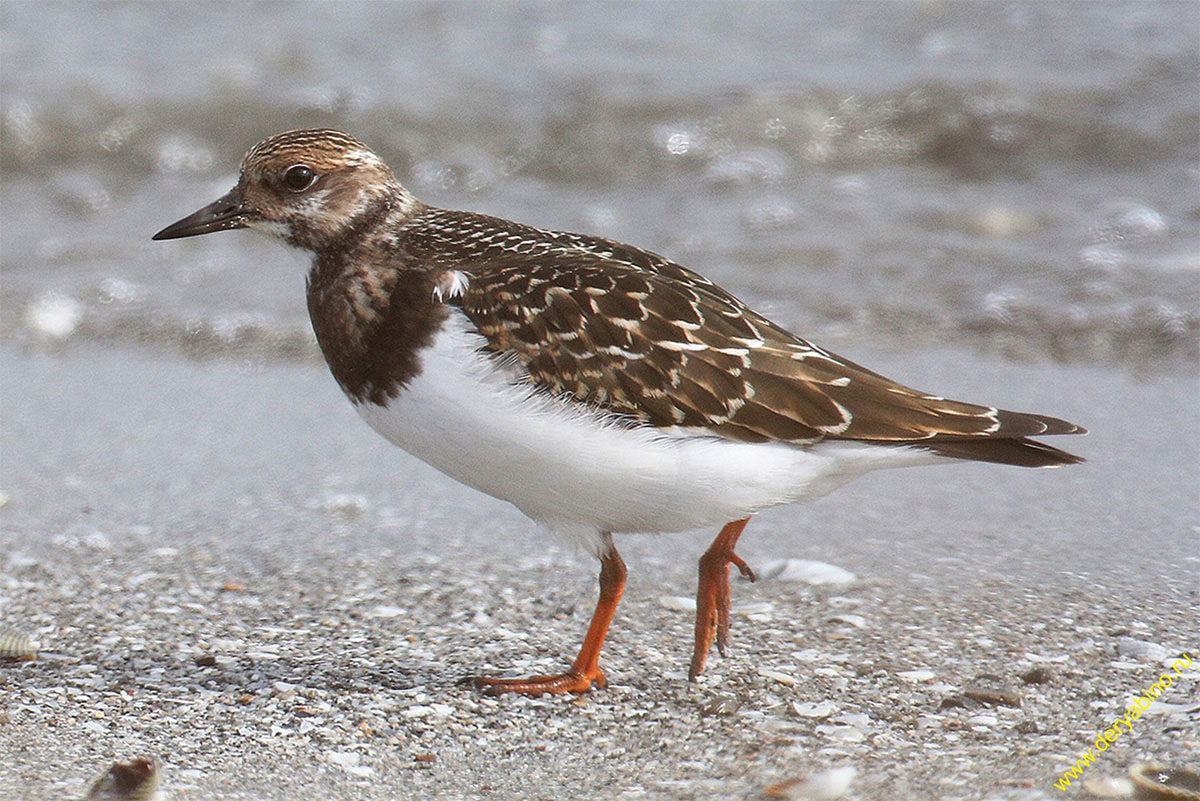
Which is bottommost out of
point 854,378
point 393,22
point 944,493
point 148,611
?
point 148,611

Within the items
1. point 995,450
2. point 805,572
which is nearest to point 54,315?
point 805,572

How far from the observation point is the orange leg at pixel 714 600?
2908 millimetres

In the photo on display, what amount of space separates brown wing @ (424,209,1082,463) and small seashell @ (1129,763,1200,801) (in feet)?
1.97

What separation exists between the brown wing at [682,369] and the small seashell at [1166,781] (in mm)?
600

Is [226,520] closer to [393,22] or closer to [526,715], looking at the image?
[526,715]

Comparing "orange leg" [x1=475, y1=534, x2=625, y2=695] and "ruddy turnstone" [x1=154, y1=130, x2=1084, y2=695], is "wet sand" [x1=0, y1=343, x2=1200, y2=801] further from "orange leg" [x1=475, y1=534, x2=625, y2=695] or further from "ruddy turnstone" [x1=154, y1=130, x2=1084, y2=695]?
"ruddy turnstone" [x1=154, y1=130, x2=1084, y2=695]

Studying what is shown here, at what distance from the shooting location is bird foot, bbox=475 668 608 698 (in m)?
2.84

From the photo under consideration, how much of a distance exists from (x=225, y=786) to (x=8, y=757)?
1.24ft

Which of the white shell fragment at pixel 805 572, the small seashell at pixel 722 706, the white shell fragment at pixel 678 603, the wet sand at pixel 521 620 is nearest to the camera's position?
the wet sand at pixel 521 620

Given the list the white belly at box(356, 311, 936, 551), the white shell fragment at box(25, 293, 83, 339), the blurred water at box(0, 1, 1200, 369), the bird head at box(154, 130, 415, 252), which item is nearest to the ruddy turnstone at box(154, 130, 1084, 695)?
the white belly at box(356, 311, 936, 551)

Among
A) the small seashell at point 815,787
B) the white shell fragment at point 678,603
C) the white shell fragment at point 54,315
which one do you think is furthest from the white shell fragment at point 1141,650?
the white shell fragment at point 54,315

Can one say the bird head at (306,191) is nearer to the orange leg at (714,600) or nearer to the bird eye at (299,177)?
the bird eye at (299,177)

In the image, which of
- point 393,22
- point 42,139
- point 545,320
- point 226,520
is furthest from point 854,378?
point 393,22

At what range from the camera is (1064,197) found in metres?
6.81
